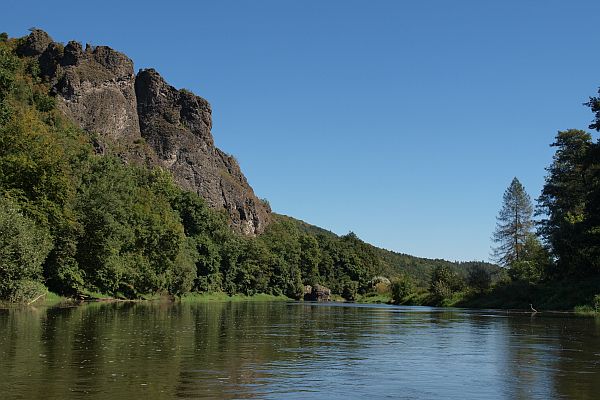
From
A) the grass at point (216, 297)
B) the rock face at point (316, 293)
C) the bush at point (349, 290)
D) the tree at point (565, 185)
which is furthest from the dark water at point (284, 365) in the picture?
the bush at point (349, 290)

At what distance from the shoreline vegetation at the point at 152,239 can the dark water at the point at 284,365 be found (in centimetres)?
2496

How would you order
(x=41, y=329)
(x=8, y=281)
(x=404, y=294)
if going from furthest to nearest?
(x=404, y=294), (x=8, y=281), (x=41, y=329)

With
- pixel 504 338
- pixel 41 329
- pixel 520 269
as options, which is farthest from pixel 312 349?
pixel 520 269

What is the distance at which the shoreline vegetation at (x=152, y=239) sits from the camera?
2240 inches

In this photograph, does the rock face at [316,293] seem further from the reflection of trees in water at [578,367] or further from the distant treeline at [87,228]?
the reflection of trees in water at [578,367]

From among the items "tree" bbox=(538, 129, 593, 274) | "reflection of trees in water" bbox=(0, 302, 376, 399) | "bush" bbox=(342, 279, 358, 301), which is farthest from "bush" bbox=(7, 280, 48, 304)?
"bush" bbox=(342, 279, 358, 301)

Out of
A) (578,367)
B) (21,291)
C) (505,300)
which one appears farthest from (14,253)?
(505,300)

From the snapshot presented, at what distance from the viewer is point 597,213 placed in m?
58.1

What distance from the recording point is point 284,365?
17.6m

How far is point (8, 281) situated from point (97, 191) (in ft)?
102

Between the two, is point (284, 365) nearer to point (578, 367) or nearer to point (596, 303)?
point (578, 367)

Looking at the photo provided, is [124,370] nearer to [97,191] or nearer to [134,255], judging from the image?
[97,191]

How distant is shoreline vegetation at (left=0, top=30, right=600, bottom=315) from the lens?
187ft

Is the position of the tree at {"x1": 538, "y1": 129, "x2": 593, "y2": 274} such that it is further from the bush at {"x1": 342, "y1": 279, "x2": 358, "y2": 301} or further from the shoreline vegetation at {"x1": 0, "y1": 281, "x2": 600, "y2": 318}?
the bush at {"x1": 342, "y1": 279, "x2": 358, "y2": 301}
